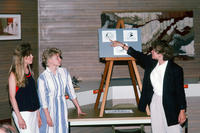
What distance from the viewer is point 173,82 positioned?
408 cm

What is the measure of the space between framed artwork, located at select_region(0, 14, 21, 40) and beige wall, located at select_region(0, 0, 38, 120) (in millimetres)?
88

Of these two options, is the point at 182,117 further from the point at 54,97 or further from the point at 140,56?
the point at 54,97

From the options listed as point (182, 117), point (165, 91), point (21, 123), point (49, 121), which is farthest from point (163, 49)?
point (21, 123)

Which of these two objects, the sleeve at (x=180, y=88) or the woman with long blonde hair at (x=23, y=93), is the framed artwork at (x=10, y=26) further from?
the sleeve at (x=180, y=88)

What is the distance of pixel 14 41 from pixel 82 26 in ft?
5.02

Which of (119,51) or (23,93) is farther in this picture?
(119,51)

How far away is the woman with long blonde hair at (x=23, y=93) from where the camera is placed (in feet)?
12.1

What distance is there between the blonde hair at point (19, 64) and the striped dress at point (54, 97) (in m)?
0.34

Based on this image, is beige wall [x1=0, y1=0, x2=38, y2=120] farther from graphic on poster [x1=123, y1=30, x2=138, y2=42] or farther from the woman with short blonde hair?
the woman with short blonde hair

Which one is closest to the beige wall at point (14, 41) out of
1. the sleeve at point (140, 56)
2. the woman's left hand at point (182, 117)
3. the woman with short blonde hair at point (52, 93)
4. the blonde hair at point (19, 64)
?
the woman with short blonde hair at point (52, 93)

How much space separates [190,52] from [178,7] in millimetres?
1062

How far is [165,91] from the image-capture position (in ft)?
13.2

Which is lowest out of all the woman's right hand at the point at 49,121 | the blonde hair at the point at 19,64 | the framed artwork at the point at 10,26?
the woman's right hand at the point at 49,121

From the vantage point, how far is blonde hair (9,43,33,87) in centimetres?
370
